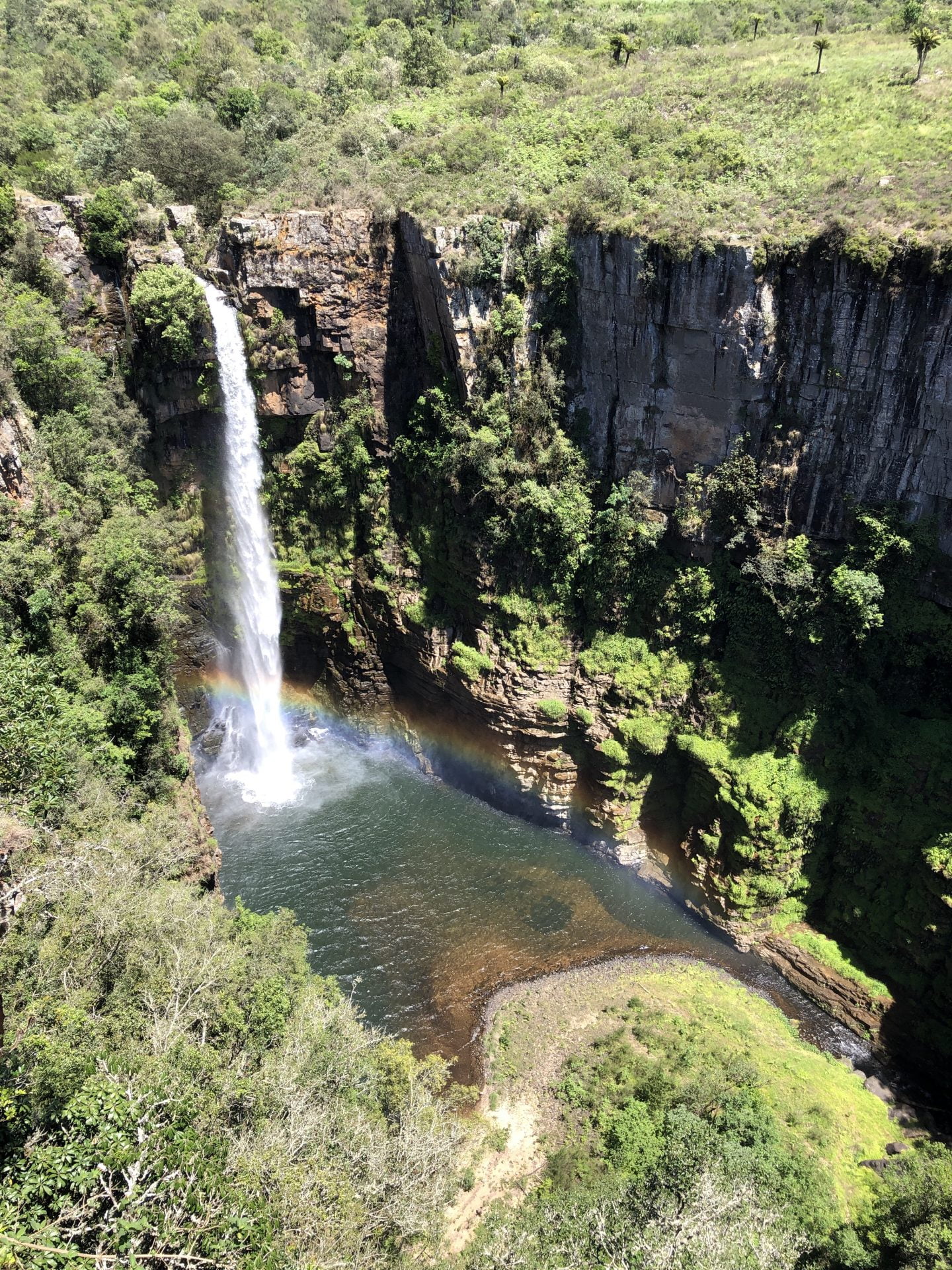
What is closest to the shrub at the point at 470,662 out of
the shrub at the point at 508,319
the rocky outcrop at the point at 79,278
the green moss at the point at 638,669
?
the green moss at the point at 638,669

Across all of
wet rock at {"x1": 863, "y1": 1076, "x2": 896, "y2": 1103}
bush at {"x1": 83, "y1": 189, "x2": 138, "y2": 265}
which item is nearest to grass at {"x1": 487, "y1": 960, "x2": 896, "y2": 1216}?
wet rock at {"x1": 863, "y1": 1076, "x2": 896, "y2": 1103}

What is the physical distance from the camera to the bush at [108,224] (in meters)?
26.8

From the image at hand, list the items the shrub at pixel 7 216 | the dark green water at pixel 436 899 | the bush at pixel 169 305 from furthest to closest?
the bush at pixel 169 305 < the shrub at pixel 7 216 < the dark green water at pixel 436 899

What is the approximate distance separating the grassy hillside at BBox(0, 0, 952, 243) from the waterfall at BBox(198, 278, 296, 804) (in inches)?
284

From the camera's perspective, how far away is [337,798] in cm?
2859

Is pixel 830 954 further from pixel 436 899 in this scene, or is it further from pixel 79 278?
pixel 79 278

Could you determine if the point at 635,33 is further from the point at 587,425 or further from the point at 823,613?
the point at 823,613

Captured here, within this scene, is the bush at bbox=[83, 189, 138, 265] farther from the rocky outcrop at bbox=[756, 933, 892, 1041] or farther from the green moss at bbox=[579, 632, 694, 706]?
the rocky outcrop at bbox=[756, 933, 892, 1041]

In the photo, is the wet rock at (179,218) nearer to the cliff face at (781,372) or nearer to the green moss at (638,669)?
the cliff face at (781,372)

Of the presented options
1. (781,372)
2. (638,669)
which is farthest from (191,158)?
(638,669)

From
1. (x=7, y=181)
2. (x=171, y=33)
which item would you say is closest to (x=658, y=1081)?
(x=7, y=181)

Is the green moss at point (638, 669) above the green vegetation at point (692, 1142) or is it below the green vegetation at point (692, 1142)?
above

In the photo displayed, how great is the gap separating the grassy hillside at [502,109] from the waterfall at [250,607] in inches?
284

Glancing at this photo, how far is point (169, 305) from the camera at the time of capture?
87.3ft
